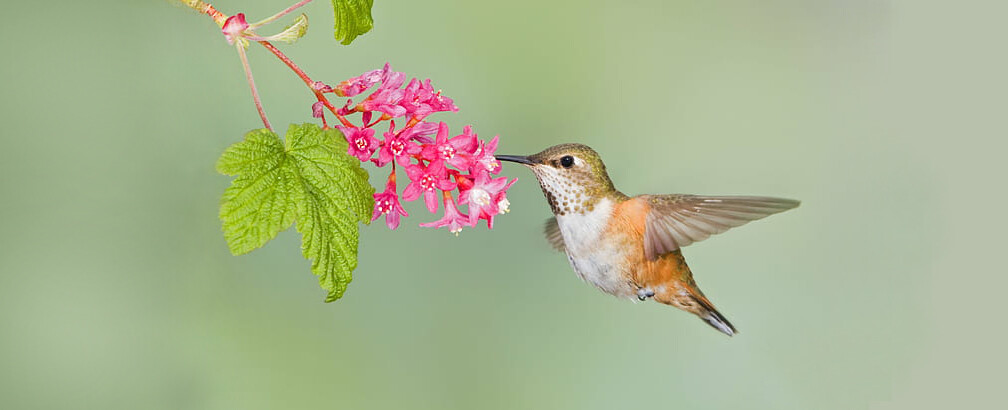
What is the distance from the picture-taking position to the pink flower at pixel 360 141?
0.89 meters

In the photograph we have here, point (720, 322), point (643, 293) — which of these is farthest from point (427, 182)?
point (720, 322)

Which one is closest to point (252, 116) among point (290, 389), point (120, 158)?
point (120, 158)

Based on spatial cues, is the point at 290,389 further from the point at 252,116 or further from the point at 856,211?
the point at 856,211

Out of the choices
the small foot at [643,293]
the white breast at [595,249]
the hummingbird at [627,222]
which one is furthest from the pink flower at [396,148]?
the small foot at [643,293]

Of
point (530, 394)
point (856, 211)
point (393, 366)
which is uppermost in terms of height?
point (856, 211)

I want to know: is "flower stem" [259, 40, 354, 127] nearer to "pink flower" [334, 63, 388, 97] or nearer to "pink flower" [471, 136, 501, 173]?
"pink flower" [334, 63, 388, 97]

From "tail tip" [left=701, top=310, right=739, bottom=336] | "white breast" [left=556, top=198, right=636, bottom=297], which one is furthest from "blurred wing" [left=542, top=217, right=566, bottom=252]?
"tail tip" [left=701, top=310, right=739, bottom=336]

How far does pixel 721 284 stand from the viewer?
2482mm

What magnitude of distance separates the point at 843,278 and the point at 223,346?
1706 millimetres

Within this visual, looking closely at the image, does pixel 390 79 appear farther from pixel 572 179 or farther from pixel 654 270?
pixel 654 270

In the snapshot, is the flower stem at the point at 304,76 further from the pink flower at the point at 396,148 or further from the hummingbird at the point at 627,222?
the hummingbird at the point at 627,222

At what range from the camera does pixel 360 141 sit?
0.90 meters

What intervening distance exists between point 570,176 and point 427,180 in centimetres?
34

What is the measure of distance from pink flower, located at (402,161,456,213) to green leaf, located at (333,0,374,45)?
0.51 ft
